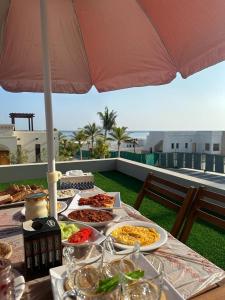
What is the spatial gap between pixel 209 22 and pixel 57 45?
4.55 ft

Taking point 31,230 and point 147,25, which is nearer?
point 31,230

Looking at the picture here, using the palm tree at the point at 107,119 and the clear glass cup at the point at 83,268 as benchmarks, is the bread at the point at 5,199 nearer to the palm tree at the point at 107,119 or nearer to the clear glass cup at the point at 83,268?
the clear glass cup at the point at 83,268

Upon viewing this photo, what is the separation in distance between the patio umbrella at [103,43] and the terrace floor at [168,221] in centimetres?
170

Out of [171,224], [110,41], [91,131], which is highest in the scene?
[110,41]

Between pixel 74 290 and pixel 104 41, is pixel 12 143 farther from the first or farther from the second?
pixel 74 290

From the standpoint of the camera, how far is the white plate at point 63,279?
836mm

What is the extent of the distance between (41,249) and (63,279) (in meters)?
0.16

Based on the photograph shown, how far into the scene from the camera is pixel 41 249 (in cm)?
102

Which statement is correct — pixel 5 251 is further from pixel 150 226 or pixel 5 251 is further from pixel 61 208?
pixel 150 226

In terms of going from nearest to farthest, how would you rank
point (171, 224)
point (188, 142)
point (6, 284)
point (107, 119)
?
point (6, 284) → point (171, 224) → point (188, 142) → point (107, 119)

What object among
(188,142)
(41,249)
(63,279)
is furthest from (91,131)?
(63,279)

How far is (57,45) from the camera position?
227cm

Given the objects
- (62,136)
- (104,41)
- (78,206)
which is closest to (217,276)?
(78,206)

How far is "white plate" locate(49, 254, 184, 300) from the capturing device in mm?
836
